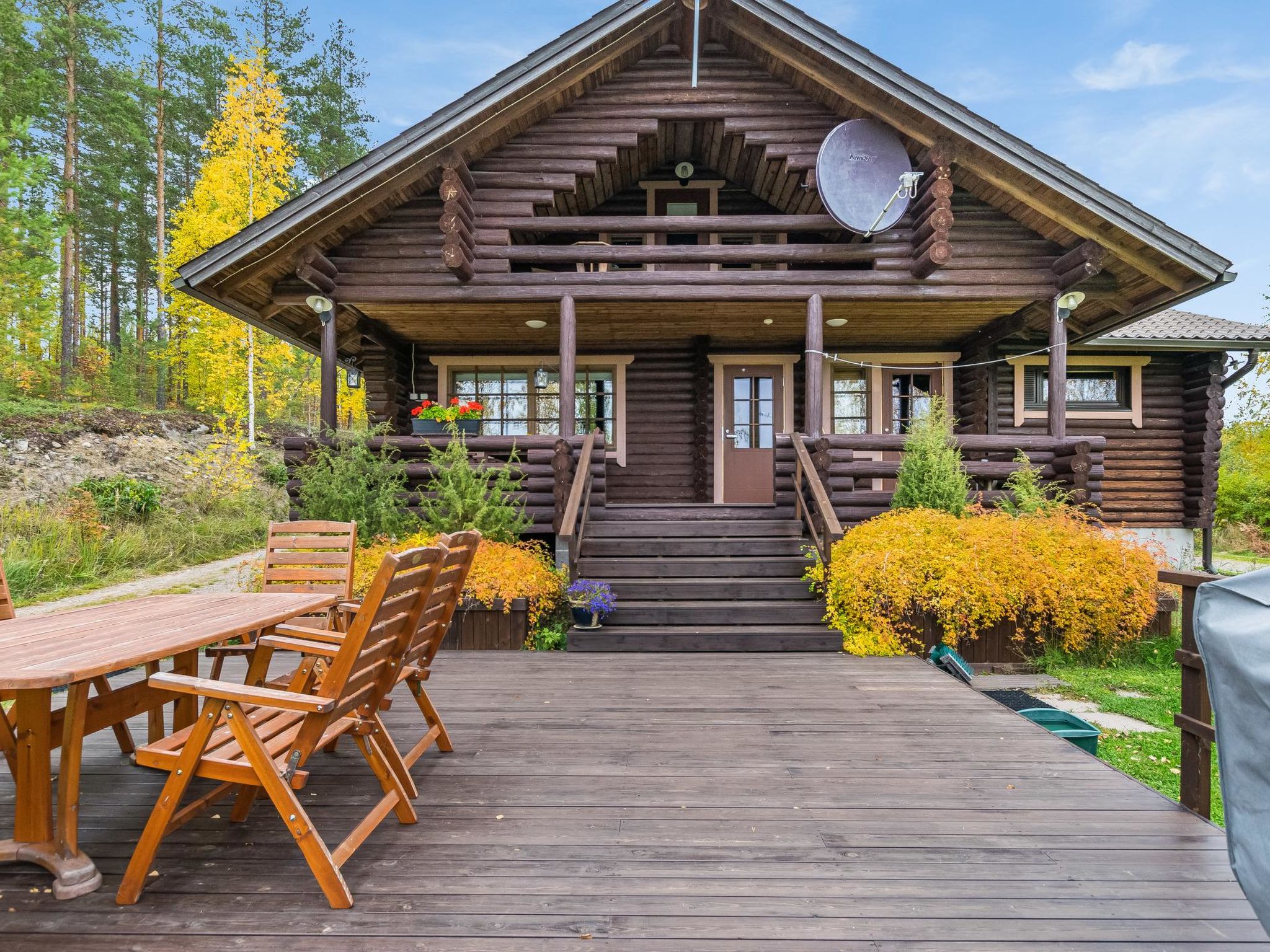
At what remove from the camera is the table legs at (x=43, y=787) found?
198 centimetres

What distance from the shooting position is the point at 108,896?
6.24 feet

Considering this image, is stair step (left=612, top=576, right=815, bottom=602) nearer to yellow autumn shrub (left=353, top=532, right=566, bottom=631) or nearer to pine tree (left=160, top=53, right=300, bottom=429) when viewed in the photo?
yellow autumn shrub (left=353, top=532, right=566, bottom=631)

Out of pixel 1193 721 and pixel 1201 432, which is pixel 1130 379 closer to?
pixel 1201 432

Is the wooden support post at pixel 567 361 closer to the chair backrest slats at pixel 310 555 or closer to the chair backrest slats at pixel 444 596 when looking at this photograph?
the chair backrest slats at pixel 310 555

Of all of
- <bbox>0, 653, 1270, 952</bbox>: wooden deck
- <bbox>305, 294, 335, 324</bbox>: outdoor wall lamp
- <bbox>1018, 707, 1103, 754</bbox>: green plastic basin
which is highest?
<bbox>305, 294, 335, 324</bbox>: outdoor wall lamp

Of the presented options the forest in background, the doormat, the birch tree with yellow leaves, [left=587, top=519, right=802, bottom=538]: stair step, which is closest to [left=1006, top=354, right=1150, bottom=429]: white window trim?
[left=587, top=519, right=802, bottom=538]: stair step

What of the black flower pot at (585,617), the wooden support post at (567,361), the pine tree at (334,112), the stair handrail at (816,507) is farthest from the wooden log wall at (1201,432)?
the pine tree at (334,112)

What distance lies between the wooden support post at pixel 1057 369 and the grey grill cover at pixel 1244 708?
6784 millimetres

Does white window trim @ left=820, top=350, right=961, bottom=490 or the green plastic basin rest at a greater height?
white window trim @ left=820, top=350, right=961, bottom=490

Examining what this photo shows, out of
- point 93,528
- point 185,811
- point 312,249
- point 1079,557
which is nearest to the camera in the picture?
point 185,811

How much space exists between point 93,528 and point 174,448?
440 centimetres

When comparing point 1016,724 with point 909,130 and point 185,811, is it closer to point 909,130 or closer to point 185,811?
point 185,811

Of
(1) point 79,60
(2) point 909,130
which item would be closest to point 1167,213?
(2) point 909,130

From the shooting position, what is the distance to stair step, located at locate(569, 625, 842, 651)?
507 cm
